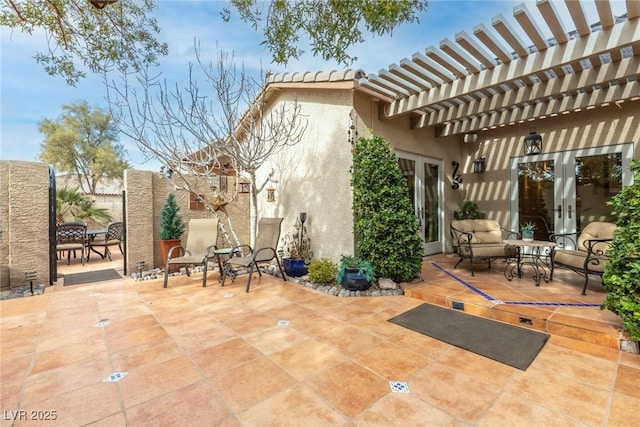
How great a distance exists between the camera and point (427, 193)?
7.13 metres

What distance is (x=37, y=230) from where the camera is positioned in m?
5.18

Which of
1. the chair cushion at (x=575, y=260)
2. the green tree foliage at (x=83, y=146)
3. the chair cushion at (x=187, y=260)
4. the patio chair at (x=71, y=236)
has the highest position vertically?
the green tree foliage at (x=83, y=146)

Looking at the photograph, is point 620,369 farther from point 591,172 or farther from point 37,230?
point 37,230

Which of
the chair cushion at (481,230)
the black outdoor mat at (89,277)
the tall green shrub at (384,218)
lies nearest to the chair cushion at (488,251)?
the chair cushion at (481,230)

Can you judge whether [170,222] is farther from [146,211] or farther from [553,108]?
[553,108]

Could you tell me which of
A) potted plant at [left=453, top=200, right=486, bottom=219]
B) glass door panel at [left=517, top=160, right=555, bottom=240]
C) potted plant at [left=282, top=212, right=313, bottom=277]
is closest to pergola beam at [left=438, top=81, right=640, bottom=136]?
glass door panel at [left=517, top=160, right=555, bottom=240]

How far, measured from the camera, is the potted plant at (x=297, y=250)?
586 cm

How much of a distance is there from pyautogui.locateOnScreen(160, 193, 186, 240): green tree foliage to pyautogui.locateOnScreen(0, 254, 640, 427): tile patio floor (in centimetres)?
224

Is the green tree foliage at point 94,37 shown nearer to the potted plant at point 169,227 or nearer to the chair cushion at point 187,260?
the potted plant at point 169,227

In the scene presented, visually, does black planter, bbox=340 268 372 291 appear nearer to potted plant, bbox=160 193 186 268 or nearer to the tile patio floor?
the tile patio floor

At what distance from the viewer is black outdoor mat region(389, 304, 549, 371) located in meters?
2.73

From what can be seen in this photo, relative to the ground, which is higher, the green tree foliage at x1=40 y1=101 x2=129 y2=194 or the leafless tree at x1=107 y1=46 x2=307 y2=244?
the green tree foliage at x1=40 y1=101 x2=129 y2=194

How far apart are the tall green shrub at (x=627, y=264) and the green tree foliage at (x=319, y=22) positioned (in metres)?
2.94

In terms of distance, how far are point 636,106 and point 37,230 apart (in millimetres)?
11650
